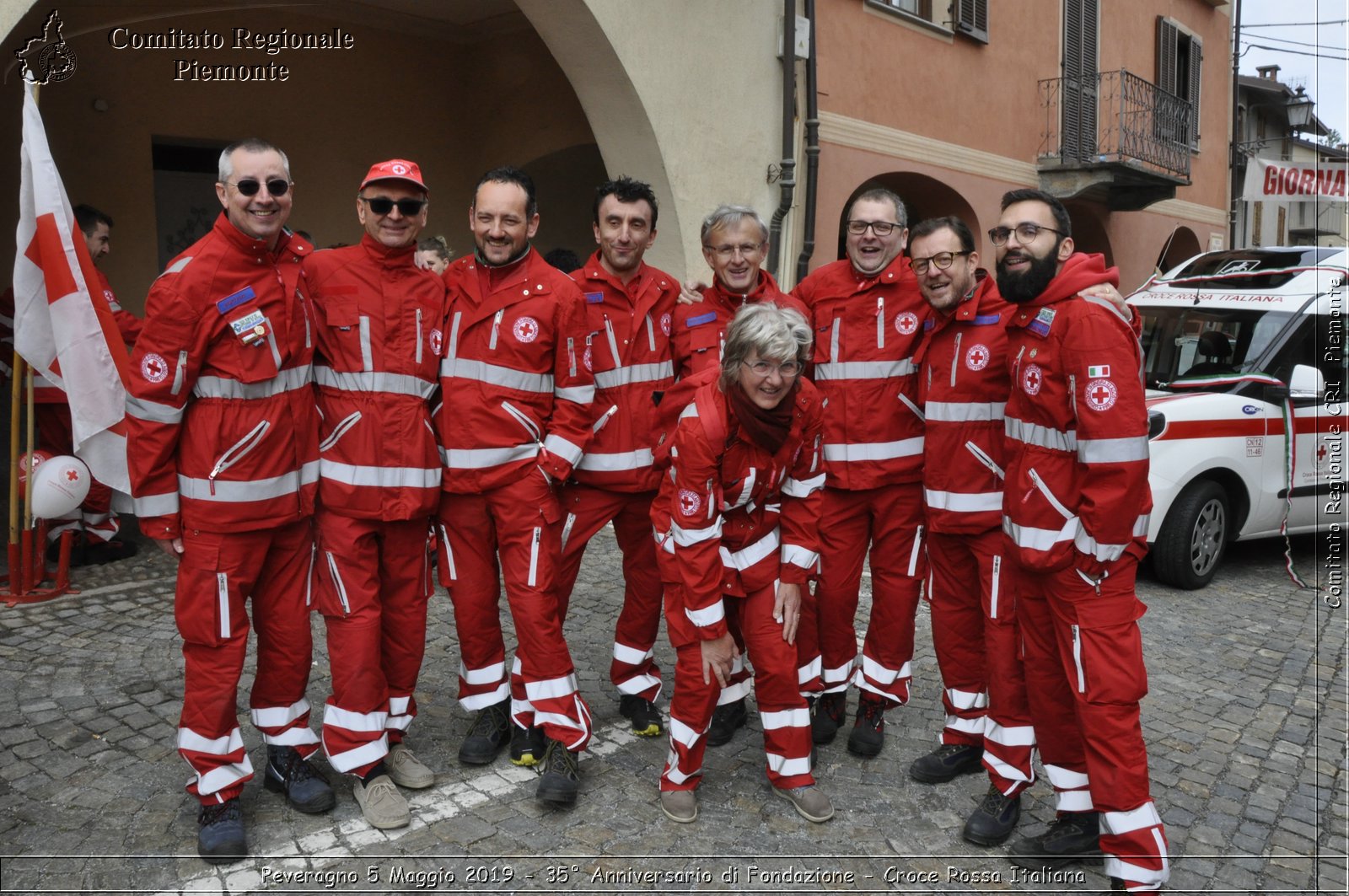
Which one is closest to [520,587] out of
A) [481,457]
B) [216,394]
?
[481,457]

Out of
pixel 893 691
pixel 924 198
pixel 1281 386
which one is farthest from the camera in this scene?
pixel 924 198

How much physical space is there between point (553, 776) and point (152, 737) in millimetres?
1869

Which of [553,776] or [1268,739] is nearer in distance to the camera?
[553,776]

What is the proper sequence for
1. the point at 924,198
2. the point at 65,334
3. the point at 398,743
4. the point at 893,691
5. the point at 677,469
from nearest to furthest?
the point at 677,469
the point at 398,743
the point at 893,691
the point at 65,334
the point at 924,198

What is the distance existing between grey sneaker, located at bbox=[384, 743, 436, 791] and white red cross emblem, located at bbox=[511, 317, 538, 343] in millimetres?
1655

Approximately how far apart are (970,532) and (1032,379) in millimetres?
735

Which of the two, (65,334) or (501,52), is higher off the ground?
(501,52)

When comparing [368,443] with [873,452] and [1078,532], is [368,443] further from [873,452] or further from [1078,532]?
[1078,532]

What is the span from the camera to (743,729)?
14.7 feet

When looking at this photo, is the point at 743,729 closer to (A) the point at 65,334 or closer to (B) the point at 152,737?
(B) the point at 152,737

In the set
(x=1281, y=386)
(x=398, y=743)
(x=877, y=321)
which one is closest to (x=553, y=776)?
(x=398, y=743)

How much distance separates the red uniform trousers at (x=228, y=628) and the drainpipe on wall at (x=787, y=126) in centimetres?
672

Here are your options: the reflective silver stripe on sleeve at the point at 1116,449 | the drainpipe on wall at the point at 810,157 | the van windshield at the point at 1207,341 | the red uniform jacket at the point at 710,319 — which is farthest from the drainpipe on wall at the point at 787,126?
the reflective silver stripe on sleeve at the point at 1116,449

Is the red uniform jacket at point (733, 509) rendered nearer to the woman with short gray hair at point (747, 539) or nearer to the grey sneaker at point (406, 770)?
the woman with short gray hair at point (747, 539)
